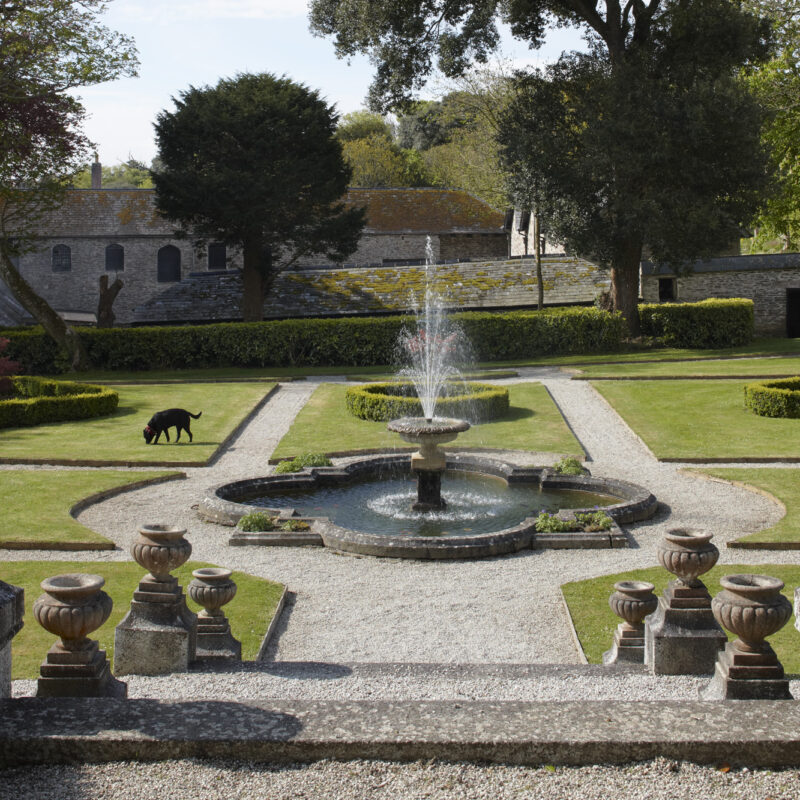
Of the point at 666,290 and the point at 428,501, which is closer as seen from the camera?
the point at 428,501

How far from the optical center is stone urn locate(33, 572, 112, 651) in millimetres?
5844

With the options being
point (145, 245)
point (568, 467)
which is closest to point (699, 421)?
point (568, 467)

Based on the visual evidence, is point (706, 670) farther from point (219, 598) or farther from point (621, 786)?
point (219, 598)

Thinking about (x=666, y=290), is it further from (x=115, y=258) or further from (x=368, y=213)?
(x=115, y=258)

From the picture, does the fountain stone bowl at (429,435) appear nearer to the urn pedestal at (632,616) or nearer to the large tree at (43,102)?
the urn pedestal at (632,616)

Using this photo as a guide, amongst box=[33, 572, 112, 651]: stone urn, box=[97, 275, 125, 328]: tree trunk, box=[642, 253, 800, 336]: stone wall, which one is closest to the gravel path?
box=[33, 572, 112, 651]: stone urn

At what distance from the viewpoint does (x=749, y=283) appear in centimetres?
3741

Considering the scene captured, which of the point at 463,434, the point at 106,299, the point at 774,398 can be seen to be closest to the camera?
the point at 463,434

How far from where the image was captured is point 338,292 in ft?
128

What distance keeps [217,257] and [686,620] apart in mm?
43397

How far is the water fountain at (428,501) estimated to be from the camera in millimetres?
12547

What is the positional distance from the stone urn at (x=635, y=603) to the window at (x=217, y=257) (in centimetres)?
4227

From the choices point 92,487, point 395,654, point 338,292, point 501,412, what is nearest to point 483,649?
point 395,654

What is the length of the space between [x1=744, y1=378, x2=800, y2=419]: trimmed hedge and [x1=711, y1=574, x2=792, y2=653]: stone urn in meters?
16.4
